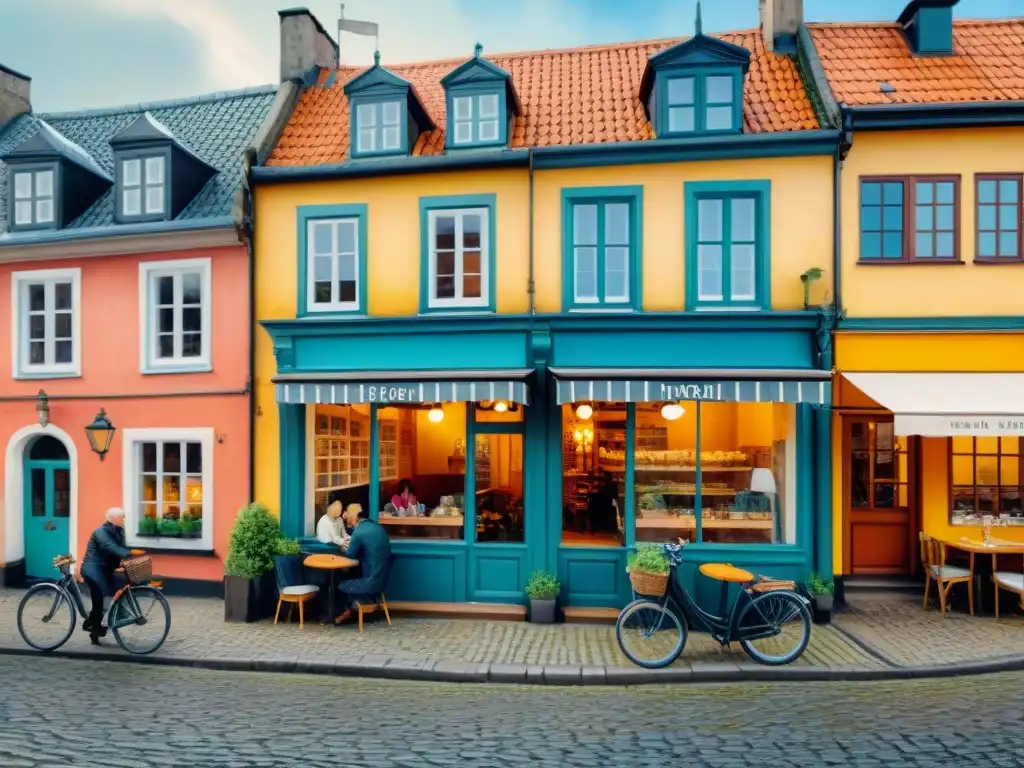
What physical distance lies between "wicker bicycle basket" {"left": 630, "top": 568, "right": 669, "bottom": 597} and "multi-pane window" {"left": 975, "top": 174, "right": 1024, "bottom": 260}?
6823 mm

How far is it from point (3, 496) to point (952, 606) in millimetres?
16155

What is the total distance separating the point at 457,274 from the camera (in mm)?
11461

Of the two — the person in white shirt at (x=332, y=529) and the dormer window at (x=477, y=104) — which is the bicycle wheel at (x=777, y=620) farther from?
the dormer window at (x=477, y=104)

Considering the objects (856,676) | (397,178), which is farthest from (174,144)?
(856,676)

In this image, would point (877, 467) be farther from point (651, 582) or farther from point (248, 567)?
point (248, 567)

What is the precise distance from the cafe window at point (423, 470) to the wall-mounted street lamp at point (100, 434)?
462cm

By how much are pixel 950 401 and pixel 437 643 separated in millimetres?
7782

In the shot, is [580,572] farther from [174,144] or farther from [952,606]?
[174,144]

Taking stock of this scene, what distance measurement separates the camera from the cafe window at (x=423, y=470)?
1162cm

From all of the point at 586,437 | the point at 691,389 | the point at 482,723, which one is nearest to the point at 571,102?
the point at 691,389

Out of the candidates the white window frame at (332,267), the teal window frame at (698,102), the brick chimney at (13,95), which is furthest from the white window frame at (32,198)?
the teal window frame at (698,102)

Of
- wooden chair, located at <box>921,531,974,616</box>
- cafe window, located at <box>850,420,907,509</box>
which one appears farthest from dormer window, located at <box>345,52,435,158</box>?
wooden chair, located at <box>921,531,974,616</box>

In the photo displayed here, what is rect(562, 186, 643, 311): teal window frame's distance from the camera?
1102cm

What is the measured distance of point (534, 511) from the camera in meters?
11.0
